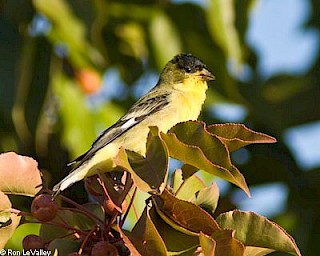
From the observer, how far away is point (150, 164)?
3.08 m

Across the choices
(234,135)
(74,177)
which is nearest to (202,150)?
(234,135)

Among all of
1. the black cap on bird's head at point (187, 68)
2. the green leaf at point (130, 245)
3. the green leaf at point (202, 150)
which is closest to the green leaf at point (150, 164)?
the green leaf at point (202, 150)

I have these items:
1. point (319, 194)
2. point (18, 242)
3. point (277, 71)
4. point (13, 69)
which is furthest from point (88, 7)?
point (277, 71)

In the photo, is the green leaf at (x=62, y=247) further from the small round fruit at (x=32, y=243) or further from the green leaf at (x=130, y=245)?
the green leaf at (x=130, y=245)

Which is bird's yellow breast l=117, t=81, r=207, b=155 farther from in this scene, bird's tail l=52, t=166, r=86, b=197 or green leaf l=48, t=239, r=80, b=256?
green leaf l=48, t=239, r=80, b=256

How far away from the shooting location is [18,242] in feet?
15.8

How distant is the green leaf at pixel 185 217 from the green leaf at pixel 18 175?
48cm

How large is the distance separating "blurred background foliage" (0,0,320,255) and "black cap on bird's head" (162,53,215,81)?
228 mm

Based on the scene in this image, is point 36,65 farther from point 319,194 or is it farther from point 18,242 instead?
point 319,194

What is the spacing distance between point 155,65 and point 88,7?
2.45 ft

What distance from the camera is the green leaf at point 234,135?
3.21m

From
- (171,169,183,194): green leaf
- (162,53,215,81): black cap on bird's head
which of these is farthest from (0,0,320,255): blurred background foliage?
(171,169,183,194): green leaf

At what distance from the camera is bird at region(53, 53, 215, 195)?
160 inches

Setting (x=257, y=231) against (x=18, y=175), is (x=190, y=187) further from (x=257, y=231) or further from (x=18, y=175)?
(x=18, y=175)
